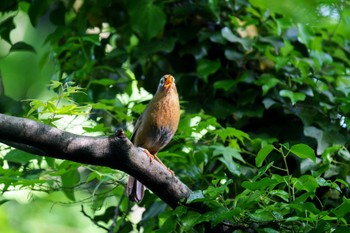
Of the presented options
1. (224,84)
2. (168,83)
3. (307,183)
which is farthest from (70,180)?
(307,183)

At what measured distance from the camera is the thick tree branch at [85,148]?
1399 millimetres

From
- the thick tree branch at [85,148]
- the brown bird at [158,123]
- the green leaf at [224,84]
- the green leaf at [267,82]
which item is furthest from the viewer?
the green leaf at [224,84]

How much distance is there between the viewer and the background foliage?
273 centimetres

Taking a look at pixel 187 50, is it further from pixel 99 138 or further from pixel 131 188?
pixel 99 138

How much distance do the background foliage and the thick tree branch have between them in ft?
2.35

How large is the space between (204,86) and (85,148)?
73.9 inches

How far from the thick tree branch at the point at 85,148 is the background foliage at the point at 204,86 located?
2.35ft

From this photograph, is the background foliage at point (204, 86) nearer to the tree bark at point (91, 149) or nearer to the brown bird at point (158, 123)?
the brown bird at point (158, 123)

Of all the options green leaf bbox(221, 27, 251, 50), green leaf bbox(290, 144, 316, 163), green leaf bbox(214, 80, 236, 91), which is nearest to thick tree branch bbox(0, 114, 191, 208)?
green leaf bbox(290, 144, 316, 163)

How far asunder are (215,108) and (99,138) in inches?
66.9

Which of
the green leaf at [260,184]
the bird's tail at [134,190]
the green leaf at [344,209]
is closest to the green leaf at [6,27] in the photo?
Answer: the bird's tail at [134,190]

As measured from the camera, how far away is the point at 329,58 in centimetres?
325

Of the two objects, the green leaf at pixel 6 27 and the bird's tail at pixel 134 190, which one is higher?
the green leaf at pixel 6 27

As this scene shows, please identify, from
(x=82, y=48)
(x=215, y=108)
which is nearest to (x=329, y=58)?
(x=215, y=108)
